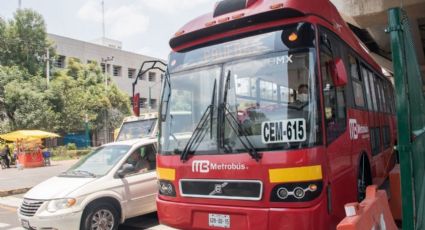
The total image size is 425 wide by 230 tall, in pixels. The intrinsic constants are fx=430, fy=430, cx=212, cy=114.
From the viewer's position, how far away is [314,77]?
15.8 ft

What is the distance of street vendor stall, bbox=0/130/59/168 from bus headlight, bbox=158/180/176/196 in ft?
81.9

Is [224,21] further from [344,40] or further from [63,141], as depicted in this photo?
[63,141]

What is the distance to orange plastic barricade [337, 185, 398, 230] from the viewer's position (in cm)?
366

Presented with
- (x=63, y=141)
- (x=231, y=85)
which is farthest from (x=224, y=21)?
(x=63, y=141)

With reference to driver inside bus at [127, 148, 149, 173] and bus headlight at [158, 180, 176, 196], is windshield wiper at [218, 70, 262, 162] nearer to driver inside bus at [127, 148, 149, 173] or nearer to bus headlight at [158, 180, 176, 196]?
bus headlight at [158, 180, 176, 196]

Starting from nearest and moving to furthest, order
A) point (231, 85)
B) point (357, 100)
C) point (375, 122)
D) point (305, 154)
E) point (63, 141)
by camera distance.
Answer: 1. point (305, 154)
2. point (231, 85)
3. point (357, 100)
4. point (375, 122)
5. point (63, 141)

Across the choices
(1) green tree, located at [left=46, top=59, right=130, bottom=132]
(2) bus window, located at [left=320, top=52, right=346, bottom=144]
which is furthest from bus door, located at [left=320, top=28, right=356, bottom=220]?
(1) green tree, located at [left=46, top=59, right=130, bottom=132]

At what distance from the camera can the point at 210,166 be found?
204 inches

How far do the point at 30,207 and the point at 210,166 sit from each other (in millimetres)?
3963

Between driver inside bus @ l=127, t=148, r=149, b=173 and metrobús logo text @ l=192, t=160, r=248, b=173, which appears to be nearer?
metrobús logo text @ l=192, t=160, r=248, b=173

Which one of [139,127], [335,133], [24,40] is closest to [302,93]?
[335,133]

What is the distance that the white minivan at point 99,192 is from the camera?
7191 mm

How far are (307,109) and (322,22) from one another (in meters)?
1.23

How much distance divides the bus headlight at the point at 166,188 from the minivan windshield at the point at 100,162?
2.47 m
